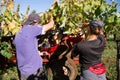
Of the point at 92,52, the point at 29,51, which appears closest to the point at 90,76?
the point at 92,52

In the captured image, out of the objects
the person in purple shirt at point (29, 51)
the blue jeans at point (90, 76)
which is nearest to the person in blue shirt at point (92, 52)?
the blue jeans at point (90, 76)

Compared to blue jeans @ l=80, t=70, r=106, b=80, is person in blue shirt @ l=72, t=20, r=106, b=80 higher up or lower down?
higher up

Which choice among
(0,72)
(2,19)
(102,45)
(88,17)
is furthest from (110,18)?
(0,72)

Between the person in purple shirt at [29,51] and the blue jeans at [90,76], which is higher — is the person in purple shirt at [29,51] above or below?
above

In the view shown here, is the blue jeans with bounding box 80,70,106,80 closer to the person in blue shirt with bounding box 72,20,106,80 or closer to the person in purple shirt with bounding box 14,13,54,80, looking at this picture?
the person in blue shirt with bounding box 72,20,106,80

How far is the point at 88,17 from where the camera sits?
7980 millimetres

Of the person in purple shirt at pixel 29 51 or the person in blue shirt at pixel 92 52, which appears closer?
the person in blue shirt at pixel 92 52

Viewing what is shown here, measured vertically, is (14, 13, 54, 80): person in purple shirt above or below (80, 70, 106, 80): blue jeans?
above

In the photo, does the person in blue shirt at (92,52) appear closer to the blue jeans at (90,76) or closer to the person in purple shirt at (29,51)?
the blue jeans at (90,76)

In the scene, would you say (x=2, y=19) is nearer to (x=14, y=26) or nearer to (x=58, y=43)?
(x=14, y=26)

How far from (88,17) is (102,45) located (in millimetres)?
2549

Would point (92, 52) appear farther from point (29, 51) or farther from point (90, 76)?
point (29, 51)

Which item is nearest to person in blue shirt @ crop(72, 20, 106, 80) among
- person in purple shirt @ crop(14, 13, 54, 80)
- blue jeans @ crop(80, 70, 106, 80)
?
blue jeans @ crop(80, 70, 106, 80)

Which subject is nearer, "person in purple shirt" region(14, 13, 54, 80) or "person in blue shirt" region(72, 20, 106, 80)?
"person in blue shirt" region(72, 20, 106, 80)
